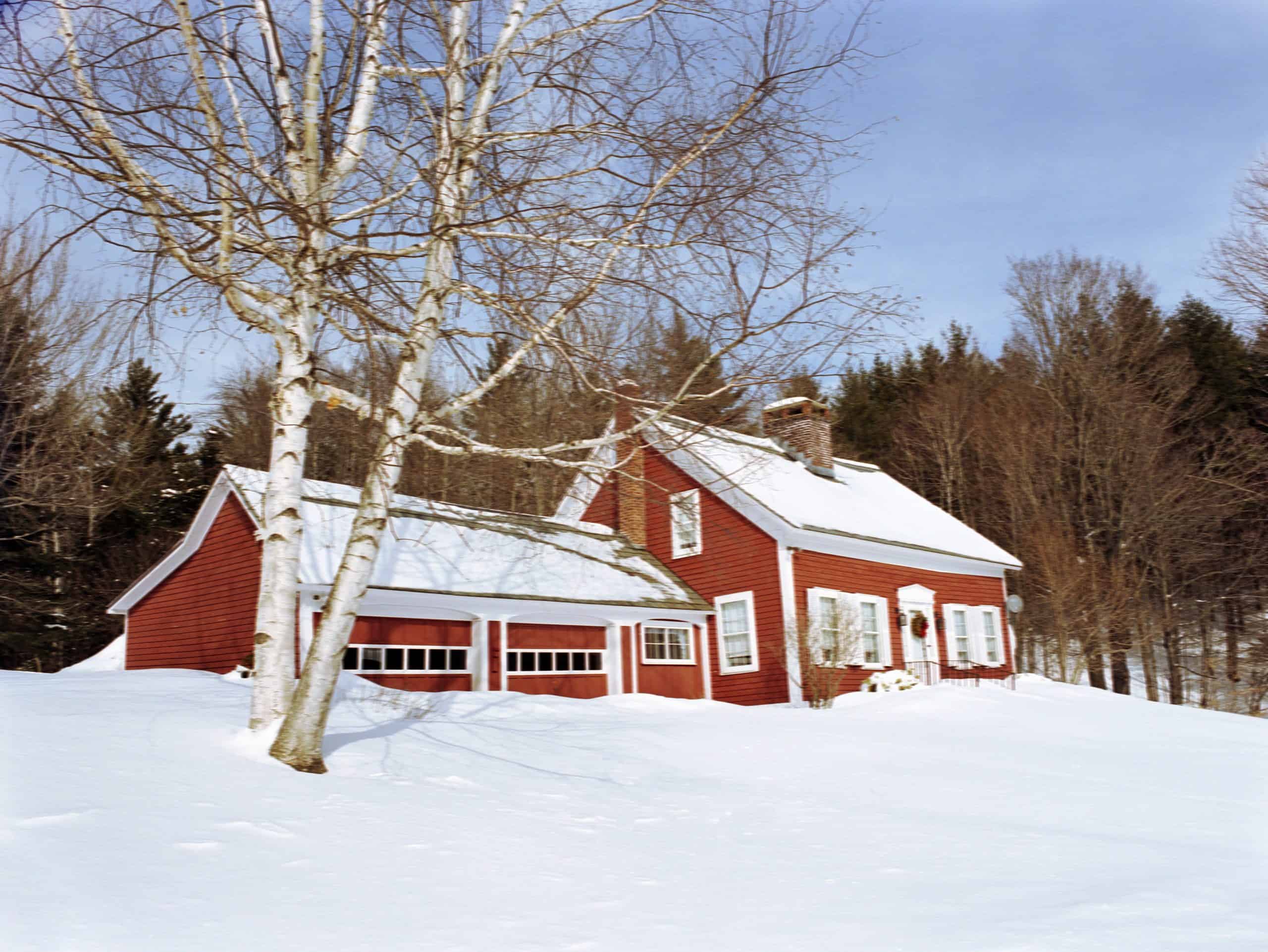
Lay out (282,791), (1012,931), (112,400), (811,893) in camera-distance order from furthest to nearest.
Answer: (112,400) → (282,791) → (811,893) → (1012,931)

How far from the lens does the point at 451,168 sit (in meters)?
7.56

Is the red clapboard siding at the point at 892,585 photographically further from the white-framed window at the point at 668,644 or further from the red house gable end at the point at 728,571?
the white-framed window at the point at 668,644

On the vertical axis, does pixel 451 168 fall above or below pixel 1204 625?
above

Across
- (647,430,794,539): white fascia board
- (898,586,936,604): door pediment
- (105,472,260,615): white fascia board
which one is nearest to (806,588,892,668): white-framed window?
(898,586,936,604): door pediment

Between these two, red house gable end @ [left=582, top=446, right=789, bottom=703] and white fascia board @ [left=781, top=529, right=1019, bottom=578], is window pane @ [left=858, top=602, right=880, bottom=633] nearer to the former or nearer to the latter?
white fascia board @ [left=781, top=529, right=1019, bottom=578]

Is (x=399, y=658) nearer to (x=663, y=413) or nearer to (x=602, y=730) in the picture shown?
(x=602, y=730)

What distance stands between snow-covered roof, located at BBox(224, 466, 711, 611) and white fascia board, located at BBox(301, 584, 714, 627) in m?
0.09

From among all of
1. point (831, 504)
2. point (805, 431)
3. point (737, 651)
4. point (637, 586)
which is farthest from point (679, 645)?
point (805, 431)

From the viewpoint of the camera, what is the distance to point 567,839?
625 cm

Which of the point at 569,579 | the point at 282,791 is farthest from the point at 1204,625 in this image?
the point at 282,791

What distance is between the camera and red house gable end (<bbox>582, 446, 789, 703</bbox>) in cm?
1911

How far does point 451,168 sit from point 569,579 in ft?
37.6

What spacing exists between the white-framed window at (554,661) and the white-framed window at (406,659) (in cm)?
95

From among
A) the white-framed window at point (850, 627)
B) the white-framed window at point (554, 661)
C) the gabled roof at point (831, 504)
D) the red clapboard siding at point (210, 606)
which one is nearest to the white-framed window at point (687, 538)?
the gabled roof at point (831, 504)
